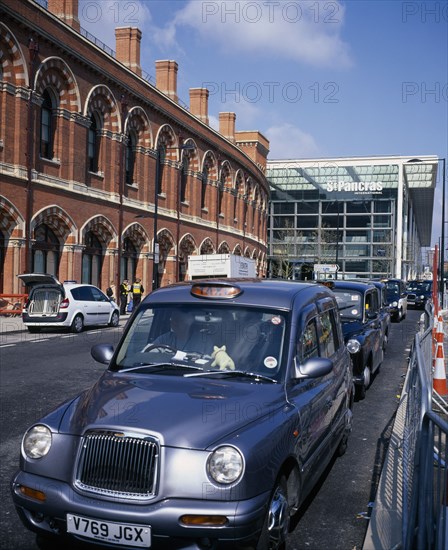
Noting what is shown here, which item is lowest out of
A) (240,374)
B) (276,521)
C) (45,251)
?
(276,521)

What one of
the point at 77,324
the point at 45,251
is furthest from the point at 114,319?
the point at 45,251

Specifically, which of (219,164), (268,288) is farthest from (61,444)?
(219,164)

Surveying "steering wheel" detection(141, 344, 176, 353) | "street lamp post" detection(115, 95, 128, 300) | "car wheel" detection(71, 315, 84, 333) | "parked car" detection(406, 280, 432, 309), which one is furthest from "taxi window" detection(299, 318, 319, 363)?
"parked car" detection(406, 280, 432, 309)

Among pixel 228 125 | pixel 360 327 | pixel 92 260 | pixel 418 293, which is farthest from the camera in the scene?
pixel 228 125

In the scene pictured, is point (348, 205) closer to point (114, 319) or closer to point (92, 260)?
point (92, 260)

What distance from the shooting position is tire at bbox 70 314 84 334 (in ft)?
69.9

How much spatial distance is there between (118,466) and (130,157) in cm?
3545

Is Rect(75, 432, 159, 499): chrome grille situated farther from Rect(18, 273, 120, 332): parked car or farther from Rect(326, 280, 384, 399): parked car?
Rect(18, 273, 120, 332): parked car

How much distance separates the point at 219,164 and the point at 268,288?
46.6 meters

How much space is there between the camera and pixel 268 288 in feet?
17.5

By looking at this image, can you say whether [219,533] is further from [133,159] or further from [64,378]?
[133,159]

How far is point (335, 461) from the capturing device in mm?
6602

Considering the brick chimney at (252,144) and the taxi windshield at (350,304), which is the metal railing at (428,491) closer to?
the taxi windshield at (350,304)

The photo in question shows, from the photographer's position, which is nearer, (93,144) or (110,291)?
(110,291)
